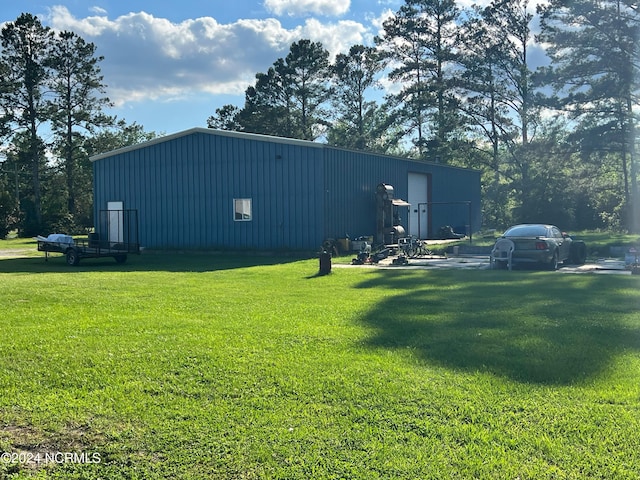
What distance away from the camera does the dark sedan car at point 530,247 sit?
14.5 meters

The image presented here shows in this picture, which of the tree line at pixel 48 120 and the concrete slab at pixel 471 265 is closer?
the concrete slab at pixel 471 265

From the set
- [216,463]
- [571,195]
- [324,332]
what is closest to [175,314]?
[324,332]

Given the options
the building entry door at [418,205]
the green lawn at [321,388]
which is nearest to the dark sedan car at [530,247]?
the green lawn at [321,388]

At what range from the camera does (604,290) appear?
417 inches

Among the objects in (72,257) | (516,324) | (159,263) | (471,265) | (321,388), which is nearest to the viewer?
(321,388)

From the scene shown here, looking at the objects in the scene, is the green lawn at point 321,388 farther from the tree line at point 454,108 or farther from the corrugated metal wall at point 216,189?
the tree line at point 454,108

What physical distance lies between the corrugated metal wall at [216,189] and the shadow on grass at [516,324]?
→ 940 cm

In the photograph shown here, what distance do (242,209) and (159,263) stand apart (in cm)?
456

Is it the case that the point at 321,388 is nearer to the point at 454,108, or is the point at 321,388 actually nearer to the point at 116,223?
the point at 116,223

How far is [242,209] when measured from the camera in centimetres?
2212

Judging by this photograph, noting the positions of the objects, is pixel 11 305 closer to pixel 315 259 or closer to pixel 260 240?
pixel 315 259

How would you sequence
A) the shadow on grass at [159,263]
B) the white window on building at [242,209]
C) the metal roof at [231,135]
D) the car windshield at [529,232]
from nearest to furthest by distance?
Result: 1. the car windshield at [529,232]
2. the shadow on grass at [159,263]
3. the metal roof at [231,135]
4. the white window on building at [242,209]

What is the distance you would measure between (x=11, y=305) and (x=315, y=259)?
36.4 ft

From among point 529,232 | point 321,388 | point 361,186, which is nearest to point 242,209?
point 361,186
